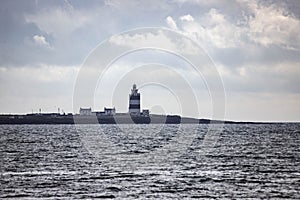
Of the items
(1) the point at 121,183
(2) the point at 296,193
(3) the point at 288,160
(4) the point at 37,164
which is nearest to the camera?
(2) the point at 296,193

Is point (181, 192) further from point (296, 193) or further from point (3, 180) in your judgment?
point (3, 180)

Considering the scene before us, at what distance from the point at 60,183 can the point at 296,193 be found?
Result: 716 inches

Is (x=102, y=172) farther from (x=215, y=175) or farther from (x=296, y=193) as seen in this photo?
(x=296, y=193)

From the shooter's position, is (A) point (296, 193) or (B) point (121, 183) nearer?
(A) point (296, 193)

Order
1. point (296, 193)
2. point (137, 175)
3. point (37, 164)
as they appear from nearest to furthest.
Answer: point (296, 193), point (137, 175), point (37, 164)

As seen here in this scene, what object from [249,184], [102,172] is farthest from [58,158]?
[249,184]

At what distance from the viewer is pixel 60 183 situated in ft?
156

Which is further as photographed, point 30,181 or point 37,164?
point 37,164

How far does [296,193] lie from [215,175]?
11.9m

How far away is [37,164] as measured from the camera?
64.3 m

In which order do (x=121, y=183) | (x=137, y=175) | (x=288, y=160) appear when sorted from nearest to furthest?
1. (x=121, y=183)
2. (x=137, y=175)
3. (x=288, y=160)

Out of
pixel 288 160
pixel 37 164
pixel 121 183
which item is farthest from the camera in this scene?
pixel 288 160

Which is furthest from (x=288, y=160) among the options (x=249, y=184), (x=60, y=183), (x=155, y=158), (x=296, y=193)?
(x=60, y=183)

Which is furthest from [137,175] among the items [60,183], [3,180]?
[3,180]
